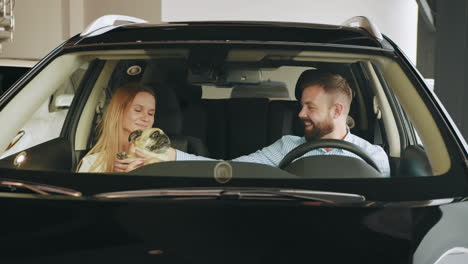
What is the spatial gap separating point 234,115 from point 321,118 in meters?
0.36

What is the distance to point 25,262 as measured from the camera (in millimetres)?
1715

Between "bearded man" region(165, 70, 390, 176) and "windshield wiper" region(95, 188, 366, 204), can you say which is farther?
"bearded man" region(165, 70, 390, 176)

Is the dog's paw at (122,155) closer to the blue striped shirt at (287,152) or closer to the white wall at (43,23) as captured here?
the blue striped shirt at (287,152)

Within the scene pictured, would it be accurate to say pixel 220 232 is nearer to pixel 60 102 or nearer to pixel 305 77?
pixel 305 77

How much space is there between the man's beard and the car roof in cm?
28

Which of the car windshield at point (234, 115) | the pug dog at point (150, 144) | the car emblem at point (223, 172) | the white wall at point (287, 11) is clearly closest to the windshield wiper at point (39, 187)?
the car windshield at point (234, 115)

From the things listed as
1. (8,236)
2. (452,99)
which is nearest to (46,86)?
(8,236)

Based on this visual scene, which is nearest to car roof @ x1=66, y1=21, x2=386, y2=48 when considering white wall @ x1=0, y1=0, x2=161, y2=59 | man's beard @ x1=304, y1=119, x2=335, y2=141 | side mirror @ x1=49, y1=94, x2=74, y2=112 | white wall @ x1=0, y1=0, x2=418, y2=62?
man's beard @ x1=304, y1=119, x2=335, y2=141

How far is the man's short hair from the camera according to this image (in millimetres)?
2553

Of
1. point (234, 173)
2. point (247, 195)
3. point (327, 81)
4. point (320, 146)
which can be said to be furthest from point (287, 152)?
point (247, 195)

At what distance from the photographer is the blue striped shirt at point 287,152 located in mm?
2422

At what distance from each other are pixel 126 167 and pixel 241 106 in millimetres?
541

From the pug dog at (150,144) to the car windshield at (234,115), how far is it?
52 mm

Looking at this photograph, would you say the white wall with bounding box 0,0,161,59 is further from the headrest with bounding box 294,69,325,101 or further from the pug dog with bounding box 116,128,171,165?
the pug dog with bounding box 116,128,171,165
